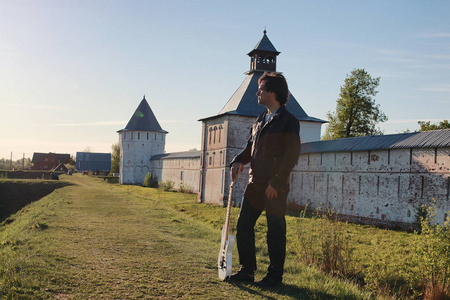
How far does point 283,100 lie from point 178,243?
3.65 m

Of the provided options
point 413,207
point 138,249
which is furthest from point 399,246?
point 138,249

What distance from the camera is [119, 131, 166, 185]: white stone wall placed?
51.1m

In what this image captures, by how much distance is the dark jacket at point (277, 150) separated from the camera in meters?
Answer: 4.00

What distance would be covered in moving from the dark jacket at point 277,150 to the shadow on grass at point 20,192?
27427 mm

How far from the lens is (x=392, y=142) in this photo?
1653 cm

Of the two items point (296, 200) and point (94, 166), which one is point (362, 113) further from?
point (94, 166)

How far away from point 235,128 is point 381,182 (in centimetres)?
1124

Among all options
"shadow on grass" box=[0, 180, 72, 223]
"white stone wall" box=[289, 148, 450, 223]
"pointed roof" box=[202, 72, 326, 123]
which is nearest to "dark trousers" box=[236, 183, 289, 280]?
"white stone wall" box=[289, 148, 450, 223]

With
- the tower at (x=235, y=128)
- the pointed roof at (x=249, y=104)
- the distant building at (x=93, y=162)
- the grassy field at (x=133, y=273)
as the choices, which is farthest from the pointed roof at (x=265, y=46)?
the distant building at (x=93, y=162)

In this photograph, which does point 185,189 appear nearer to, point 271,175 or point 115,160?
point 271,175

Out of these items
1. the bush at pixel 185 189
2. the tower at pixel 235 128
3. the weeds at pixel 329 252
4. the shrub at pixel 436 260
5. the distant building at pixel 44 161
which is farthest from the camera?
the distant building at pixel 44 161

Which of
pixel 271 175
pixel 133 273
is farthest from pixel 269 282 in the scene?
pixel 133 273

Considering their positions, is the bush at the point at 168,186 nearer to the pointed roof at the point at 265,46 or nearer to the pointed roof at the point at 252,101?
the pointed roof at the point at 252,101

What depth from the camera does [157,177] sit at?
48625 millimetres
